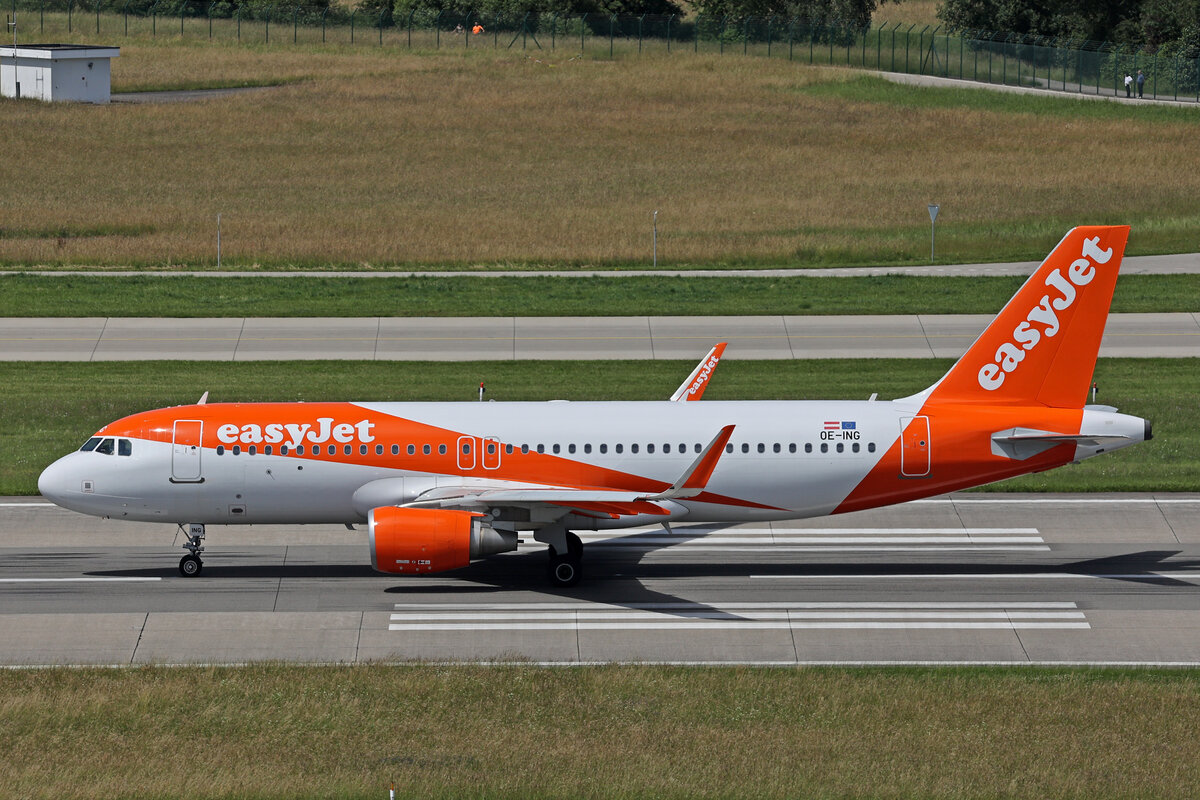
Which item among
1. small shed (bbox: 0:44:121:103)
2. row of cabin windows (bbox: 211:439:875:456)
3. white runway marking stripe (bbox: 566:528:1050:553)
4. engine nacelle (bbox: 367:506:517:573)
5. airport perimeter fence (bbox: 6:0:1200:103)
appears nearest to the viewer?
engine nacelle (bbox: 367:506:517:573)

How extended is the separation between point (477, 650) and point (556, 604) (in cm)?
310

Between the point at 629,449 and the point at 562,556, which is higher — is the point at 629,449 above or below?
above

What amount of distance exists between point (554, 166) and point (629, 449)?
70.5m

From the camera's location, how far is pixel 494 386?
47031 mm

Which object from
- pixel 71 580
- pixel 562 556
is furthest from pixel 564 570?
pixel 71 580

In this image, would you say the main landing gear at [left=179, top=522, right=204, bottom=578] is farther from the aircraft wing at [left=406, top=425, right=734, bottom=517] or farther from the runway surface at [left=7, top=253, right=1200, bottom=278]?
the runway surface at [left=7, top=253, right=1200, bottom=278]

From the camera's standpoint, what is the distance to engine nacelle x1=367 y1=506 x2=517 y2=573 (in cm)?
2914

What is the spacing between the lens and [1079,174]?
92.1m

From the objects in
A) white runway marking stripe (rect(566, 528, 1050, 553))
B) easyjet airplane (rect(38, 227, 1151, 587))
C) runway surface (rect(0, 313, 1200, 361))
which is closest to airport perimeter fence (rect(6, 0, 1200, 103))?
runway surface (rect(0, 313, 1200, 361))

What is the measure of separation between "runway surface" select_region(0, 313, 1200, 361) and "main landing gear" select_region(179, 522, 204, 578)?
19.5m

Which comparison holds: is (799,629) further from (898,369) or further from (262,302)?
(262,302)

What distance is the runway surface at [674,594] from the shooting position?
2773 centimetres

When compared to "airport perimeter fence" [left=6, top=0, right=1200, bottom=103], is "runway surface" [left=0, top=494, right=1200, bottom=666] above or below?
below

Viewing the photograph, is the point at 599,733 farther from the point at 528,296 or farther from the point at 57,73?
the point at 57,73
